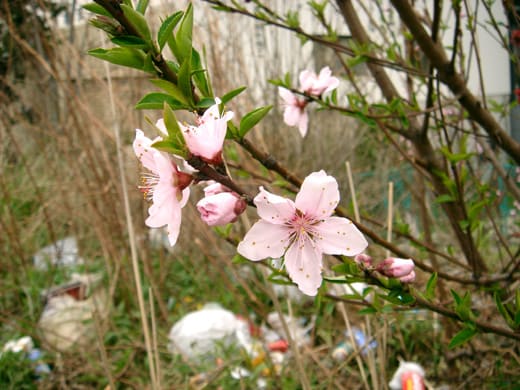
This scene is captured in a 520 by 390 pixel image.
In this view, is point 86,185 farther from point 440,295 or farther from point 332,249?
point 332,249

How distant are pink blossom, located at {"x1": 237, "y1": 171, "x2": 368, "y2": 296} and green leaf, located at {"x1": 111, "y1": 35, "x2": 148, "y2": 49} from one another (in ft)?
0.54

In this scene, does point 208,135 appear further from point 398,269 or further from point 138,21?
point 398,269

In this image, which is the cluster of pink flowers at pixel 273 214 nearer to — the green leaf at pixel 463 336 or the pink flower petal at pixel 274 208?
the pink flower petal at pixel 274 208

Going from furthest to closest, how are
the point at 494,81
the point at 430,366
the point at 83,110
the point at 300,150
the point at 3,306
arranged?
the point at 494,81, the point at 300,150, the point at 3,306, the point at 83,110, the point at 430,366

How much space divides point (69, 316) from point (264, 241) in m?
1.80

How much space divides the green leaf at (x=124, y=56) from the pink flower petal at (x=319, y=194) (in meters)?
0.18

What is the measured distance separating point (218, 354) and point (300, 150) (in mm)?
1325

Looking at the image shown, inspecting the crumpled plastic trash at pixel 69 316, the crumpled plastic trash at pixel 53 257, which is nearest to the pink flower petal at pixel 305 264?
the crumpled plastic trash at pixel 69 316

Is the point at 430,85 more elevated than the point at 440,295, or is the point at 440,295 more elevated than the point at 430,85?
the point at 430,85

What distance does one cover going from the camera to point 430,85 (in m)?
0.87

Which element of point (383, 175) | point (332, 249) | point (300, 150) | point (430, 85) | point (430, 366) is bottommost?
point (430, 366)

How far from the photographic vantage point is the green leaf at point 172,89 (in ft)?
1.38

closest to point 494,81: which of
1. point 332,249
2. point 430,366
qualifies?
point 430,366

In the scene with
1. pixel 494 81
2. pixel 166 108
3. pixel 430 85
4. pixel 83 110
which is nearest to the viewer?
A: pixel 166 108
